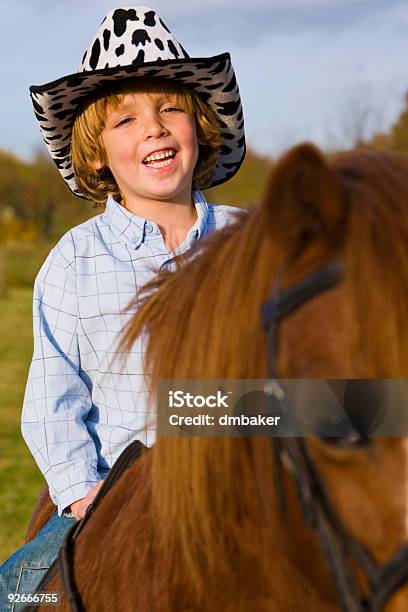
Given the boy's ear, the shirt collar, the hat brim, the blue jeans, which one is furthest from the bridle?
the boy's ear

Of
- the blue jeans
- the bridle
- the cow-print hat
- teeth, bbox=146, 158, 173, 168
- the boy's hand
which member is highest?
the cow-print hat

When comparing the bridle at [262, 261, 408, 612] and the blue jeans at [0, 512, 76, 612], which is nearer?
the bridle at [262, 261, 408, 612]

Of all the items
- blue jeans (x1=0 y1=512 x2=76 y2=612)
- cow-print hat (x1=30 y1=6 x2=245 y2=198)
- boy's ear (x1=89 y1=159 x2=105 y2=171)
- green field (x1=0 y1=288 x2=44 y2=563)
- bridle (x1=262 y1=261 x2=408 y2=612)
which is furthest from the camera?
green field (x1=0 y1=288 x2=44 y2=563)

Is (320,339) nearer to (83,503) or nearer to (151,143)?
(83,503)

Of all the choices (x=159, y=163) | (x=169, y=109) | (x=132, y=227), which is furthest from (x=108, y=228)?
(x=169, y=109)

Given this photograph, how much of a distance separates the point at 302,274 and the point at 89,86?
1.31 metres

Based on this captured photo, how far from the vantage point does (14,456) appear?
884cm

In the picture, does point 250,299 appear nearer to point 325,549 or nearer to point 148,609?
point 325,549

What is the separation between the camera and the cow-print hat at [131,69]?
229cm

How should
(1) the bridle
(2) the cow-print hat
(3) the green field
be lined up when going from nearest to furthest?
(1) the bridle < (2) the cow-print hat < (3) the green field

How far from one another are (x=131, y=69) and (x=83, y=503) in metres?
1.13

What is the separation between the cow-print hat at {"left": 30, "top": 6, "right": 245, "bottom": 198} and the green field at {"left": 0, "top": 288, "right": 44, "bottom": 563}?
11.2ft

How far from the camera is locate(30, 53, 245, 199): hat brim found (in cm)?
Result: 229

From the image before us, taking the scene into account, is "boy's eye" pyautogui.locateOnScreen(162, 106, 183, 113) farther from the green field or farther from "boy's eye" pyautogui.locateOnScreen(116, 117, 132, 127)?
the green field
